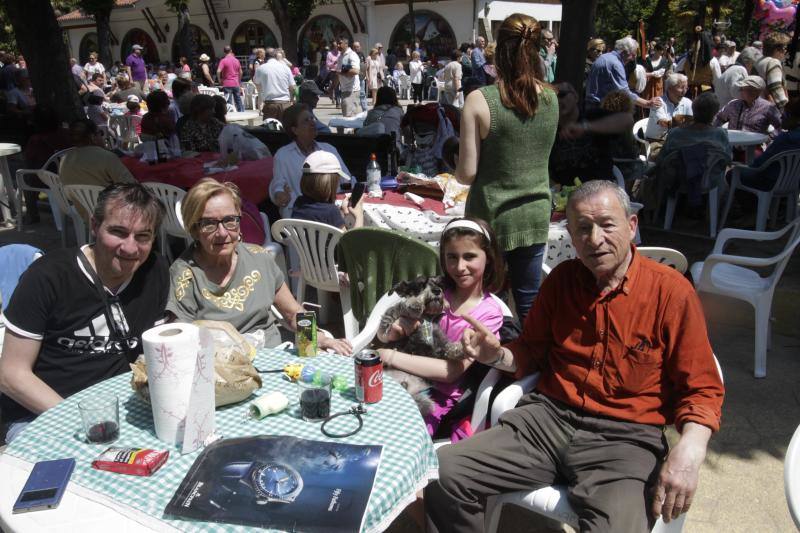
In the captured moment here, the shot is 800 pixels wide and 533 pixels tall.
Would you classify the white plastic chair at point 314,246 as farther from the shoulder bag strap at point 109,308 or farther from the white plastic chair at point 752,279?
the white plastic chair at point 752,279

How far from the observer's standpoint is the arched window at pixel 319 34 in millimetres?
32531

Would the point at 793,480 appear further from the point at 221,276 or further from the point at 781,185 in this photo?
the point at 781,185

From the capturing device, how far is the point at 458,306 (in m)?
2.59

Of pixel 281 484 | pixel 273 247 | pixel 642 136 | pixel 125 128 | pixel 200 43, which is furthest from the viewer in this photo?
pixel 200 43

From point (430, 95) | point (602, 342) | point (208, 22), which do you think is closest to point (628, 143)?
point (602, 342)

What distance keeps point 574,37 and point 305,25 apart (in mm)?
30017

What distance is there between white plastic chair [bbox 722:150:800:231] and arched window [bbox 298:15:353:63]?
28.6m

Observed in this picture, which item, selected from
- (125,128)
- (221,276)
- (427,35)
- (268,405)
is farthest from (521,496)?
(427,35)

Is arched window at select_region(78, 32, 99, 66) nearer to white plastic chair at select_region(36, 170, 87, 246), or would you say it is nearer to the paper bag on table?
white plastic chair at select_region(36, 170, 87, 246)

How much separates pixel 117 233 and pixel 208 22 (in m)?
38.4

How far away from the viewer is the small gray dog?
248 cm

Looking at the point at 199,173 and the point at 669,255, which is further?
the point at 199,173

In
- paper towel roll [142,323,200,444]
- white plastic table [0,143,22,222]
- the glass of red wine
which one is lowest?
white plastic table [0,143,22,222]

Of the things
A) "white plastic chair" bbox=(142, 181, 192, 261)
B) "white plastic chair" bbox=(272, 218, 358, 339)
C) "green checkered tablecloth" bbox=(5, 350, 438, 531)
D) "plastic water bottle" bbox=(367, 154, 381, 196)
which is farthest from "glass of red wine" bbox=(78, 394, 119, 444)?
"white plastic chair" bbox=(142, 181, 192, 261)
